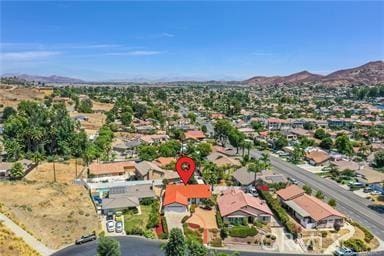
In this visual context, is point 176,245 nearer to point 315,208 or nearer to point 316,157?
point 315,208

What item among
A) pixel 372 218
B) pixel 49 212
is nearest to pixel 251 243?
pixel 372 218

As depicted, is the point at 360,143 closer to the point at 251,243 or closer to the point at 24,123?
the point at 251,243

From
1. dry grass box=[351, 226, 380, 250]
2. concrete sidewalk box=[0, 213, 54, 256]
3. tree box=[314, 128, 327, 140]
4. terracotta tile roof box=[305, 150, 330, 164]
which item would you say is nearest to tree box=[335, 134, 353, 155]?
terracotta tile roof box=[305, 150, 330, 164]

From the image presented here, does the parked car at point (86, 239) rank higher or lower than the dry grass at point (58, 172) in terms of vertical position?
higher

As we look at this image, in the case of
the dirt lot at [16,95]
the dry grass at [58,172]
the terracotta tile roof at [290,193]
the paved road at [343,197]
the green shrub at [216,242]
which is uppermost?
the dirt lot at [16,95]

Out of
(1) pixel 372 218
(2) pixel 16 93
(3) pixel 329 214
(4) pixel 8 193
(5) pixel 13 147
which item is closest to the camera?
(3) pixel 329 214

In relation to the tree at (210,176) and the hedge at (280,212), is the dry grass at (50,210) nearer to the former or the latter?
the tree at (210,176)

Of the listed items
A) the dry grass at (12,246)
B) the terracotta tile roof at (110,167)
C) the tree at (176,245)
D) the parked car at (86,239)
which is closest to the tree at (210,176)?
the terracotta tile roof at (110,167)
